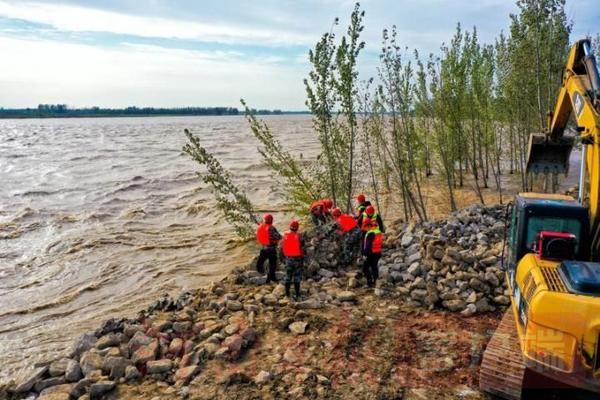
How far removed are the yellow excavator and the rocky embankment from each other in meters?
0.64

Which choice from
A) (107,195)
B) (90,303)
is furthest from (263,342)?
(107,195)

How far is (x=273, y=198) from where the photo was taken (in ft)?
85.0

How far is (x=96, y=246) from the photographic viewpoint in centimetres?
1772

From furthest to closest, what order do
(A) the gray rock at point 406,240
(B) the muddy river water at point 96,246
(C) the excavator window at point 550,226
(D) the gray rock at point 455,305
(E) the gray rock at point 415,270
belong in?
(B) the muddy river water at point 96,246
(A) the gray rock at point 406,240
(E) the gray rock at point 415,270
(D) the gray rock at point 455,305
(C) the excavator window at point 550,226

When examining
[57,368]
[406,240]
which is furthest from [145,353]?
[406,240]

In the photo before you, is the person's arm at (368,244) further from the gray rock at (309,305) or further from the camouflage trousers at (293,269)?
the gray rock at (309,305)

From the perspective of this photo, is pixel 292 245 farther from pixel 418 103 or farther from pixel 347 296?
pixel 418 103

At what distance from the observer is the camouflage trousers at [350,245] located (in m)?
11.4

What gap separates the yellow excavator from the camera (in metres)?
4.88

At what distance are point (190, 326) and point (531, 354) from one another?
5456mm

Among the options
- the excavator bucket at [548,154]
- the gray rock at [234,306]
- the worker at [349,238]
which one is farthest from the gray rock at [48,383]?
the excavator bucket at [548,154]

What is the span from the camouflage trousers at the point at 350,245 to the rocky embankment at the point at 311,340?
553mm

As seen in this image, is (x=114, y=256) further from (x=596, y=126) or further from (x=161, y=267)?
(x=596, y=126)

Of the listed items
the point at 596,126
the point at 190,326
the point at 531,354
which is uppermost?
the point at 596,126
